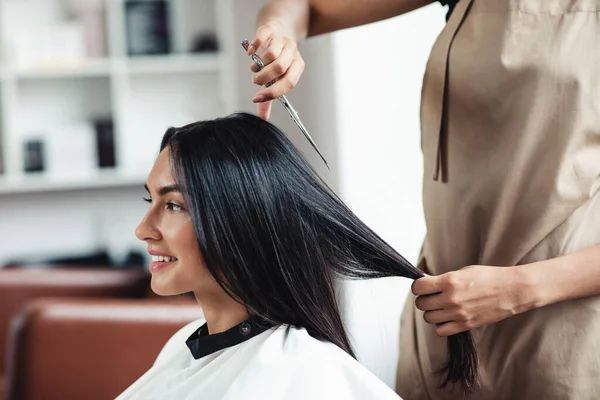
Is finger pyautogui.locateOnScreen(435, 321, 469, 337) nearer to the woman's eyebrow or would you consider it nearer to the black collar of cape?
the black collar of cape

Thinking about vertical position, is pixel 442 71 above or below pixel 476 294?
above

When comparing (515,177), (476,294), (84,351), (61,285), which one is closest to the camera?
(476,294)

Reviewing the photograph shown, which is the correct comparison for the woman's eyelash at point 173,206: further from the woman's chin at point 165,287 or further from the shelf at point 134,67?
the shelf at point 134,67

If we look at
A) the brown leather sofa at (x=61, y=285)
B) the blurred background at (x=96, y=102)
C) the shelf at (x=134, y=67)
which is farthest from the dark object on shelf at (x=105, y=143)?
the brown leather sofa at (x=61, y=285)

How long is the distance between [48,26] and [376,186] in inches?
85.7

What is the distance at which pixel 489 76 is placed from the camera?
105cm

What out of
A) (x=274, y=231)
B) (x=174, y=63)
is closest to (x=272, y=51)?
(x=274, y=231)

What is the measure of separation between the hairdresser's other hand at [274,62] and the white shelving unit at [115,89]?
8.11ft

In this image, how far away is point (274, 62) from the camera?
951 millimetres

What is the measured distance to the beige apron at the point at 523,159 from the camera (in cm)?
100

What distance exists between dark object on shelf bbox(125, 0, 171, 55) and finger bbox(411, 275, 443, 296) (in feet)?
9.17

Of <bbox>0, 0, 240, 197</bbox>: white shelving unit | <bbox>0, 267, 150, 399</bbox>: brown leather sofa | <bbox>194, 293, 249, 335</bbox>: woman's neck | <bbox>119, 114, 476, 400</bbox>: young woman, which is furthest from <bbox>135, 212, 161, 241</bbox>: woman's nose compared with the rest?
<bbox>0, 0, 240, 197</bbox>: white shelving unit

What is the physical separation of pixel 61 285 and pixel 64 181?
2.65 feet

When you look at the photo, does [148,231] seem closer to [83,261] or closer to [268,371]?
[268,371]
